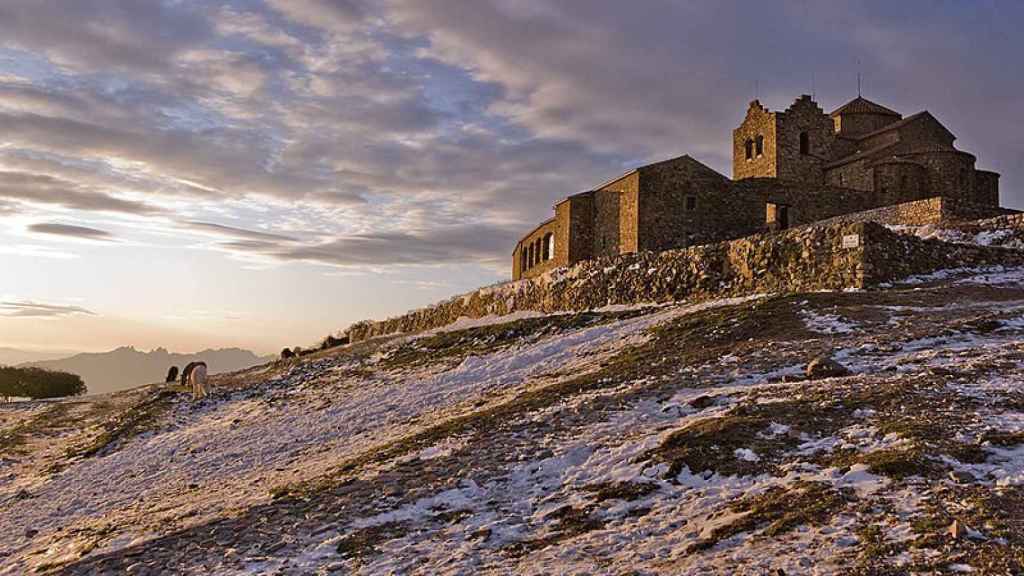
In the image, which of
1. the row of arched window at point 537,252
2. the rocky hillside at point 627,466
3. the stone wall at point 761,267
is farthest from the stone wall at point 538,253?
the rocky hillside at point 627,466

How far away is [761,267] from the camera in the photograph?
24.4 m

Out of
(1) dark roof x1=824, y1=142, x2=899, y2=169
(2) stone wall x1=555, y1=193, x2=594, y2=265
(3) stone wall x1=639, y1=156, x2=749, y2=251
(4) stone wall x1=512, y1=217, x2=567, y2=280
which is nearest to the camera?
(3) stone wall x1=639, y1=156, x2=749, y2=251

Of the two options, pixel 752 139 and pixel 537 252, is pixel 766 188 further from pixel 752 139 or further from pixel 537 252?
pixel 752 139

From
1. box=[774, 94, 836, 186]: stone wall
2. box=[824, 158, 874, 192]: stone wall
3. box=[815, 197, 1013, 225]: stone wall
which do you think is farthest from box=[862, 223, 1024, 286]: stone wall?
box=[774, 94, 836, 186]: stone wall

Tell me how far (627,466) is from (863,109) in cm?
6163

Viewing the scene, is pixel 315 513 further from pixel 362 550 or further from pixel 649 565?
pixel 649 565

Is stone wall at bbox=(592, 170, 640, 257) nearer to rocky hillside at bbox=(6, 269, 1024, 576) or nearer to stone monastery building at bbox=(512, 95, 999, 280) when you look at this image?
stone monastery building at bbox=(512, 95, 999, 280)

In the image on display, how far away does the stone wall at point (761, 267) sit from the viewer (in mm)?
21844

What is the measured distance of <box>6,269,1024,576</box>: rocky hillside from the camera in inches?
291

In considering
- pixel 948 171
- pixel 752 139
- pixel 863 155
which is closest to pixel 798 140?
pixel 752 139

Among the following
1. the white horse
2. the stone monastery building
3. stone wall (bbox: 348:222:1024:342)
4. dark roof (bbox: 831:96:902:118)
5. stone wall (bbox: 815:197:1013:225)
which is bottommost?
the white horse

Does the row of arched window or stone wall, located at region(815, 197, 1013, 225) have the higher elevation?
the row of arched window

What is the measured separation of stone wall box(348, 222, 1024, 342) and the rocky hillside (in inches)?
76.8

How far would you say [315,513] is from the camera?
10188 millimetres
